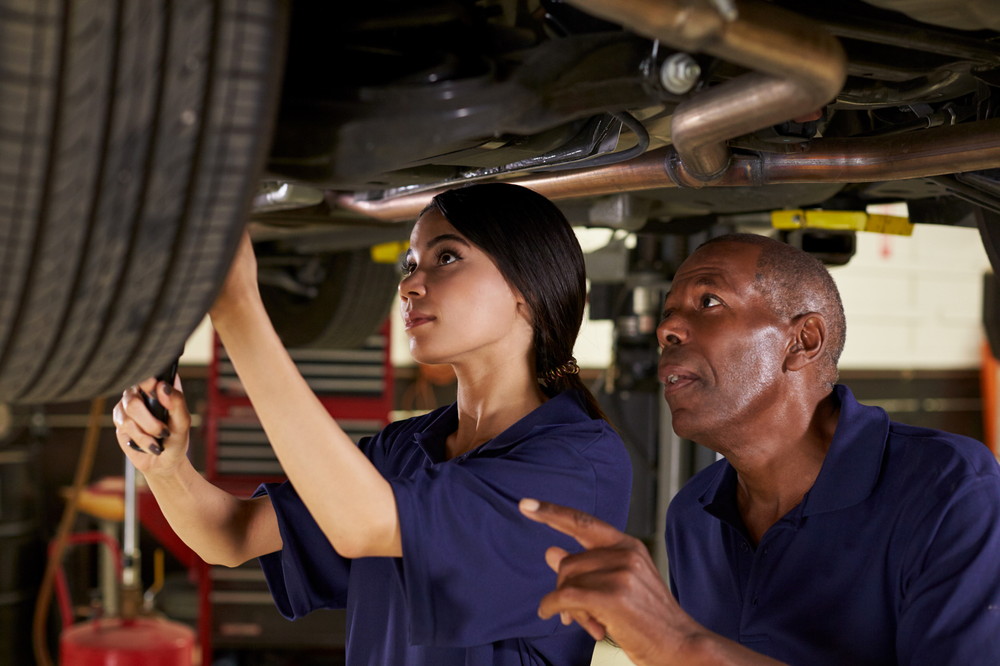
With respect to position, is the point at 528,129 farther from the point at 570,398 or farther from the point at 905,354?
the point at 905,354

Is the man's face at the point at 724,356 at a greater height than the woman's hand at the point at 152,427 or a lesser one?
greater

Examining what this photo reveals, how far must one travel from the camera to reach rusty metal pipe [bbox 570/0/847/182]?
684mm

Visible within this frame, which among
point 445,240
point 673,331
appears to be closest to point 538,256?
point 445,240

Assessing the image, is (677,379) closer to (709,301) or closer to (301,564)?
(709,301)

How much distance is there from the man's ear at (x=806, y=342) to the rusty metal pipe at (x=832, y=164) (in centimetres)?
18

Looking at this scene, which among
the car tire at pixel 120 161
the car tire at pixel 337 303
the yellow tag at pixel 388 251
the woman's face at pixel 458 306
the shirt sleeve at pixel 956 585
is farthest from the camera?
the car tire at pixel 337 303

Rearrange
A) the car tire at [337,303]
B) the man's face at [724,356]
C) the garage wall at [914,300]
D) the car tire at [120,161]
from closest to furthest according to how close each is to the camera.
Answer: the car tire at [120,161], the man's face at [724,356], the car tire at [337,303], the garage wall at [914,300]

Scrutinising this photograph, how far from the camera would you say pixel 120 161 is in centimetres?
67

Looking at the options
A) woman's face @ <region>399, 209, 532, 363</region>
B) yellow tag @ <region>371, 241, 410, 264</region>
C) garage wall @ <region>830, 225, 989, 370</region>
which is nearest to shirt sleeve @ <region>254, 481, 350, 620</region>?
woman's face @ <region>399, 209, 532, 363</region>

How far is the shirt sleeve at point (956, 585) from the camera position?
3.09 feet

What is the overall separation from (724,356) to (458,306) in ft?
1.17

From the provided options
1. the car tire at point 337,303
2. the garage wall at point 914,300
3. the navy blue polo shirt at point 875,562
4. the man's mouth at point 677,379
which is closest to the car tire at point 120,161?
the man's mouth at point 677,379

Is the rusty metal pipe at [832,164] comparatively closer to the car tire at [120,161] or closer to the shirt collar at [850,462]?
the shirt collar at [850,462]

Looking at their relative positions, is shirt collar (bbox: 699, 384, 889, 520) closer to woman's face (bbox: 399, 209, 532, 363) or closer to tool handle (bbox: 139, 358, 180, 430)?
woman's face (bbox: 399, 209, 532, 363)
